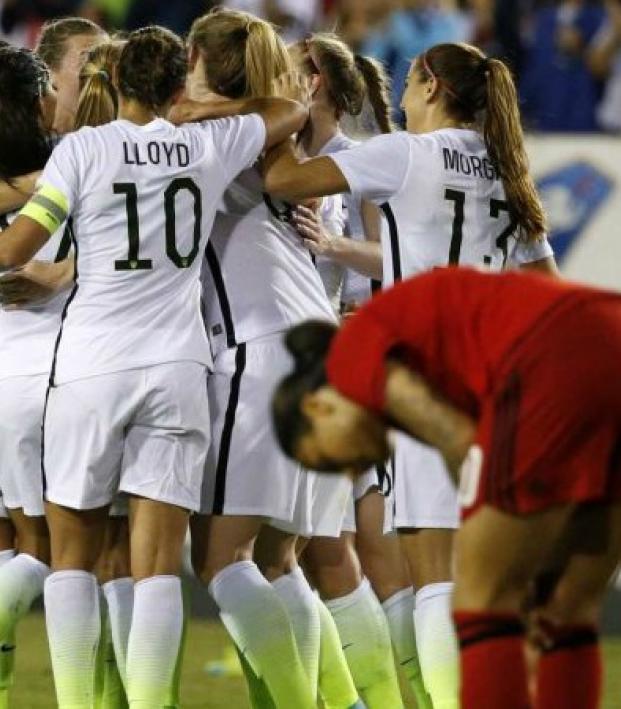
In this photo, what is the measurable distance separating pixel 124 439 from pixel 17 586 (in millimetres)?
767

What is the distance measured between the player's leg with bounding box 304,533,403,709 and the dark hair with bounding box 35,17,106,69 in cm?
174

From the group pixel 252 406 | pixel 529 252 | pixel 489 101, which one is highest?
pixel 489 101

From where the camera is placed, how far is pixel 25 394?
527 cm

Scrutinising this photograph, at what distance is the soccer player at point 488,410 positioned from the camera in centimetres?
340

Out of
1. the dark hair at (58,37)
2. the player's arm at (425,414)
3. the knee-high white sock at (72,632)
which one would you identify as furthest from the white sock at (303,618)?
the dark hair at (58,37)

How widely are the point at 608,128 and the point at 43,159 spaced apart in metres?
4.91

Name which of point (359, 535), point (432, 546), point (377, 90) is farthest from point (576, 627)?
point (377, 90)

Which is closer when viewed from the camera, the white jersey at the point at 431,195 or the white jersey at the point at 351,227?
the white jersey at the point at 431,195

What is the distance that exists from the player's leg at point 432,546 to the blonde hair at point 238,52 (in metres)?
1.07

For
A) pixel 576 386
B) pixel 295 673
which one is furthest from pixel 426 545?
pixel 576 386

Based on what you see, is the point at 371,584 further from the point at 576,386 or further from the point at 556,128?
the point at 556,128

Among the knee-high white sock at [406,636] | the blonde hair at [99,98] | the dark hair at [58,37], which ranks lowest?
the knee-high white sock at [406,636]

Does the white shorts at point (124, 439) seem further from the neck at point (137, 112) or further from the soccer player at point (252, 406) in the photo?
the neck at point (137, 112)

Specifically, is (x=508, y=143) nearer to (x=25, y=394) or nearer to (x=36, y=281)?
(x=36, y=281)
